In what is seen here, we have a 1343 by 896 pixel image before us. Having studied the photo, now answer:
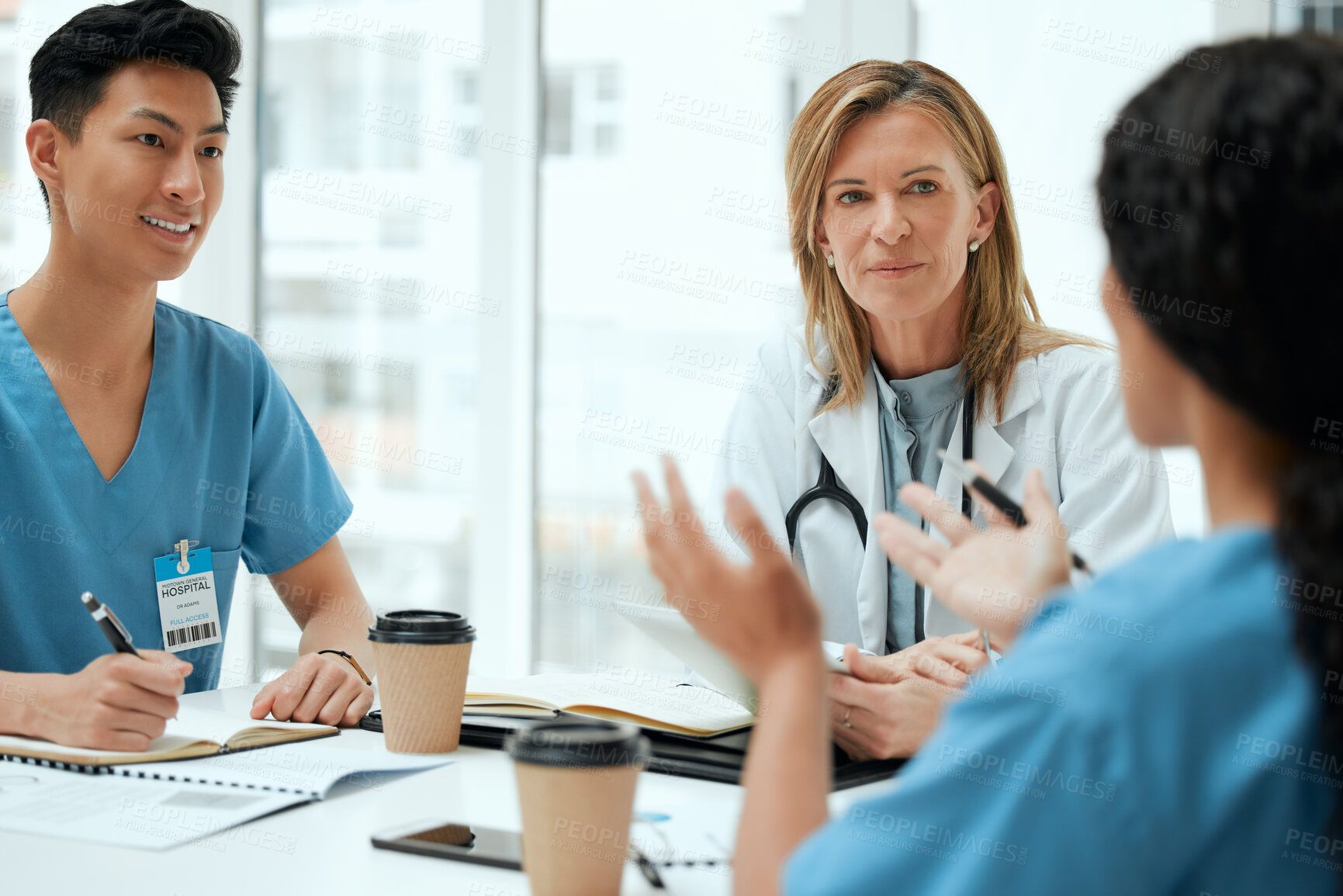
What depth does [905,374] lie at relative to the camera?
1.88m

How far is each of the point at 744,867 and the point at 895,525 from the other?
331 mm

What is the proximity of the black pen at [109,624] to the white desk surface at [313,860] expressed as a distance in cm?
23

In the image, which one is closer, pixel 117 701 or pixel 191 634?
pixel 117 701

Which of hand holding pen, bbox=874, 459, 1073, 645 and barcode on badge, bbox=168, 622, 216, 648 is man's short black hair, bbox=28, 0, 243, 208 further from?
hand holding pen, bbox=874, 459, 1073, 645

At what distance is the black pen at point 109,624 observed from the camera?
1.00 m

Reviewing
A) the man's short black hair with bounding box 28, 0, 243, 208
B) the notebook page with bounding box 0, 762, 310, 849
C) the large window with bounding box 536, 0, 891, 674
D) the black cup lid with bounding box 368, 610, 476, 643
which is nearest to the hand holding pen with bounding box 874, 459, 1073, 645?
the black cup lid with bounding box 368, 610, 476, 643

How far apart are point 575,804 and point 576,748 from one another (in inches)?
1.5

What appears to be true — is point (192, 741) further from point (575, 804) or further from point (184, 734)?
point (575, 804)

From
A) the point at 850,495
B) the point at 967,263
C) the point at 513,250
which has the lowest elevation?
the point at 850,495

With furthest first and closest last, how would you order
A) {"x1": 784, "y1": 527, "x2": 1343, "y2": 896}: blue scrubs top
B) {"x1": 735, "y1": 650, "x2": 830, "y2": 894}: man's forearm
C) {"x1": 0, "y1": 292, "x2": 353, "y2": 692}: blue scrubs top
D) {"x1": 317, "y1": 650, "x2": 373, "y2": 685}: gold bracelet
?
{"x1": 0, "y1": 292, "x2": 353, "y2": 692}: blue scrubs top < {"x1": 317, "y1": 650, "x2": 373, "y2": 685}: gold bracelet < {"x1": 735, "y1": 650, "x2": 830, "y2": 894}: man's forearm < {"x1": 784, "y1": 527, "x2": 1343, "y2": 896}: blue scrubs top

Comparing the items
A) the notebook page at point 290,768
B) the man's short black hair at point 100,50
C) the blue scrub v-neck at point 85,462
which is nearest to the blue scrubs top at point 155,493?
the blue scrub v-neck at point 85,462

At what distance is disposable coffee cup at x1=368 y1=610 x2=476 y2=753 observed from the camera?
106 cm

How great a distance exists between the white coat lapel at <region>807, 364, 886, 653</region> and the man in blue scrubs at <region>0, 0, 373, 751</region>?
754mm

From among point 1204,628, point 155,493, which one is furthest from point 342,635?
point 1204,628
